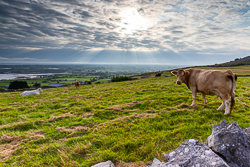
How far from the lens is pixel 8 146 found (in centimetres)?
508

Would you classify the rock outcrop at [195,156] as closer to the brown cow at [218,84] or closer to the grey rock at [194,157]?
the grey rock at [194,157]

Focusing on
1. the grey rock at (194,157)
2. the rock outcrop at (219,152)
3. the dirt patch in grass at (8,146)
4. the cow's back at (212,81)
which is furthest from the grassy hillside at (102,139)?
the cow's back at (212,81)

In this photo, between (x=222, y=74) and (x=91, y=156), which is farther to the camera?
(x=222, y=74)

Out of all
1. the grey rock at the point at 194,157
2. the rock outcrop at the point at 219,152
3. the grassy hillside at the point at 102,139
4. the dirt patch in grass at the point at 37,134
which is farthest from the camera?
the dirt patch in grass at the point at 37,134

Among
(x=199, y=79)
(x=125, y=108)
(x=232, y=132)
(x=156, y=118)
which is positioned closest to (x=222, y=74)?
(x=199, y=79)

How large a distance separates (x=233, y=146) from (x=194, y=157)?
0.97 m

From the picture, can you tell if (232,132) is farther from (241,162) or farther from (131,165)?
(131,165)

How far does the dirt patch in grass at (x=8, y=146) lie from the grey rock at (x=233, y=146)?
6839 mm

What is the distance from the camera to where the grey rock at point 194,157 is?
236 centimetres

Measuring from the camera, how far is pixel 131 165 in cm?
347

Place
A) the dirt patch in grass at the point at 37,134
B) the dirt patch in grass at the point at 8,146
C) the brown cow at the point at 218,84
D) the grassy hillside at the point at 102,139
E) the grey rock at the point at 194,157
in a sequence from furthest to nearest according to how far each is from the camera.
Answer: the brown cow at the point at 218,84
the dirt patch in grass at the point at 37,134
the dirt patch in grass at the point at 8,146
the grassy hillside at the point at 102,139
the grey rock at the point at 194,157

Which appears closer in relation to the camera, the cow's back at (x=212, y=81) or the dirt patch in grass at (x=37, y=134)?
the dirt patch in grass at (x=37, y=134)

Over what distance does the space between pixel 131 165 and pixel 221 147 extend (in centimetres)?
237

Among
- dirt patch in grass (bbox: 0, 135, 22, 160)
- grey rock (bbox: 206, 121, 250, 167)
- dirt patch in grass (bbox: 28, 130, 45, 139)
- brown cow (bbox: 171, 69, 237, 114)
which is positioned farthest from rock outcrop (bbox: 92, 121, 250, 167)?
brown cow (bbox: 171, 69, 237, 114)
